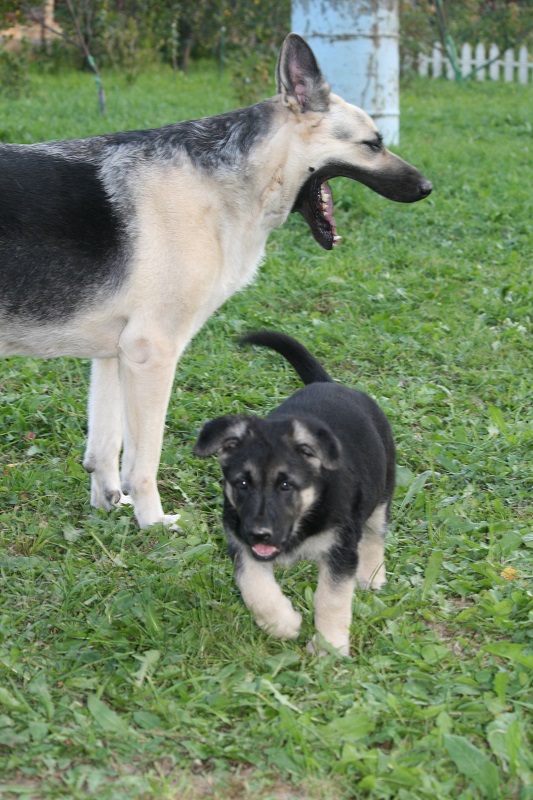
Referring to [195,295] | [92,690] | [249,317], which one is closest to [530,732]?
[92,690]

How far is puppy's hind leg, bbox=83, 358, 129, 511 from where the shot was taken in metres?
4.80

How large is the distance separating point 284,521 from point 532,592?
1180 mm

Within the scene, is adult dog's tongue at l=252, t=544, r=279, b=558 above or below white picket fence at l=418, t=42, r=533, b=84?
above

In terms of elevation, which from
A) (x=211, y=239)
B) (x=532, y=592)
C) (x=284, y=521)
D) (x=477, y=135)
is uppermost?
(x=211, y=239)

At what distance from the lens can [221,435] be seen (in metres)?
3.51

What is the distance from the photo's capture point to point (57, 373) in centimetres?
609

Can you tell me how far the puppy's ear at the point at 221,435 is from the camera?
3506 mm

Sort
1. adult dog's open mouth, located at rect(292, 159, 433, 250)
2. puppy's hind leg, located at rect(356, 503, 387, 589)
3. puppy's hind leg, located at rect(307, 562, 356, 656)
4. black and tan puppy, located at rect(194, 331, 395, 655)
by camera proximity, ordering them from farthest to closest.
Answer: adult dog's open mouth, located at rect(292, 159, 433, 250) < puppy's hind leg, located at rect(356, 503, 387, 589) < puppy's hind leg, located at rect(307, 562, 356, 656) < black and tan puppy, located at rect(194, 331, 395, 655)

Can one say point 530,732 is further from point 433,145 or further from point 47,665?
point 433,145

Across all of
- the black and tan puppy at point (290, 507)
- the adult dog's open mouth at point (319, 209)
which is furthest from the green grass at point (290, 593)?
Result: the adult dog's open mouth at point (319, 209)

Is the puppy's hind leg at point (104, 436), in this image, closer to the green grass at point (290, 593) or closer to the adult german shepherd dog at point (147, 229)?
the adult german shepherd dog at point (147, 229)

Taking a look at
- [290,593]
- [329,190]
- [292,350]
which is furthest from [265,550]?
[329,190]

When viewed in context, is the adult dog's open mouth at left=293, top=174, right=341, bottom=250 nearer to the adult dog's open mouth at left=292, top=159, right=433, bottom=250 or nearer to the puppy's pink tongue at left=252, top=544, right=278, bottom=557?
the adult dog's open mouth at left=292, top=159, right=433, bottom=250

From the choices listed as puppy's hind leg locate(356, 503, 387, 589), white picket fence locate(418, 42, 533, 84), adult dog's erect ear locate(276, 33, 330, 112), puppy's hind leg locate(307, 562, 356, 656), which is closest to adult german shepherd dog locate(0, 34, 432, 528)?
adult dog's erect ear locate(276, 33, 330, 112)
